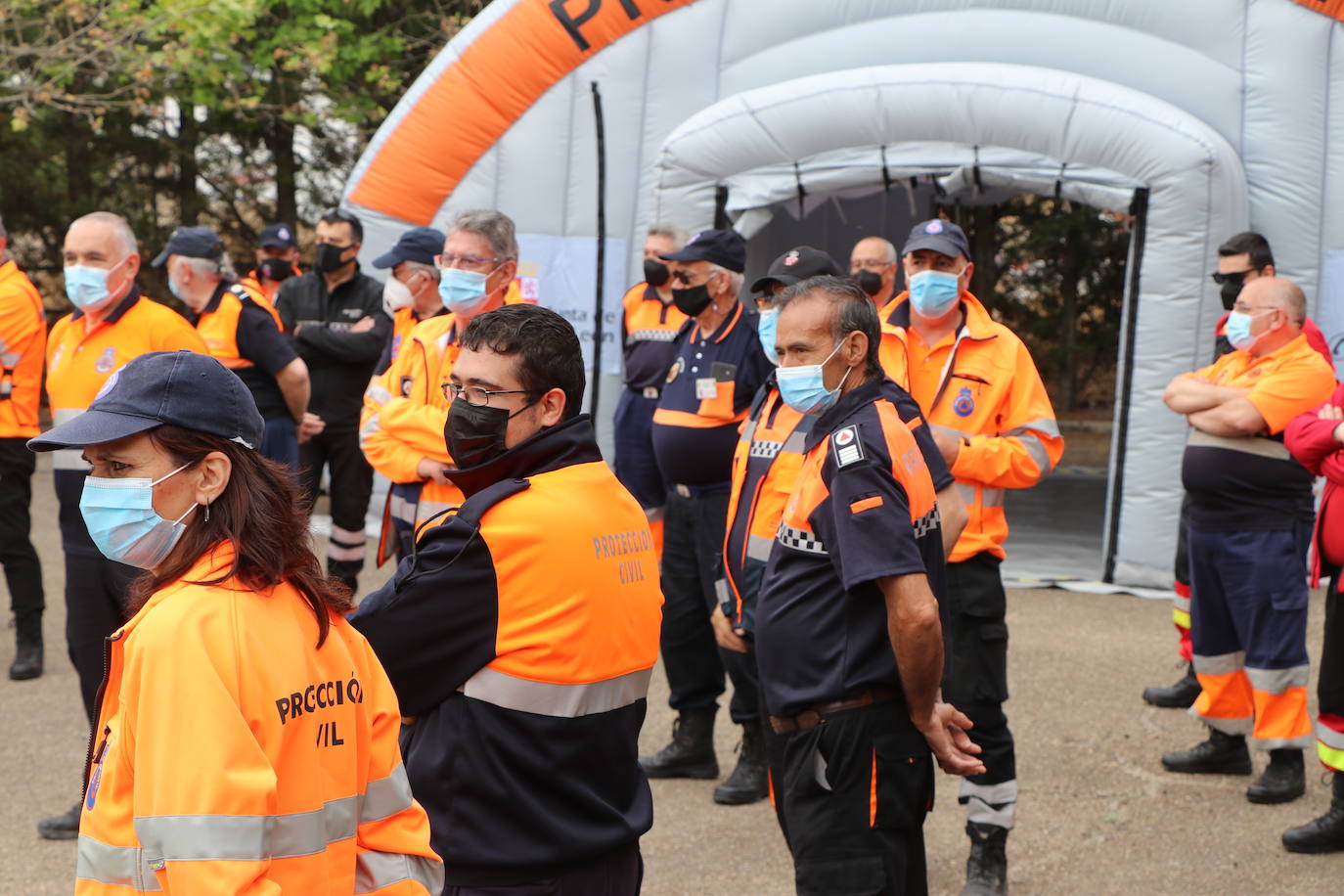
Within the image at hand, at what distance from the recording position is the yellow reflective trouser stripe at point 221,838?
5.98 ft

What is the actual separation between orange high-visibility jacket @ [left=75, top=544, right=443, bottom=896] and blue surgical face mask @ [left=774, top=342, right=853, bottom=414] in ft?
5.62

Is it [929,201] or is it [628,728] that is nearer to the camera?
[628,728]

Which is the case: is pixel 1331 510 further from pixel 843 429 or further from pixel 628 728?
pixel 628 728

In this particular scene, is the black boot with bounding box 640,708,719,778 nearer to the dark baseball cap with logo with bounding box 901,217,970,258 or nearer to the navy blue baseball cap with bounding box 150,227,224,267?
the dark baseball cap with logo with bounding box 901,217,970,258

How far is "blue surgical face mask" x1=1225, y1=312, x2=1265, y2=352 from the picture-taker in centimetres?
568

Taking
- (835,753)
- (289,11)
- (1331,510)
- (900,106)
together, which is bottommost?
(835,753)

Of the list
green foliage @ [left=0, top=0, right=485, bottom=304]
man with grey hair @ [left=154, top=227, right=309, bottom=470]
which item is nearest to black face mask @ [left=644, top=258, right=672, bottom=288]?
man with grey hair @ [left=154, top=227, right=309, bottom=470]

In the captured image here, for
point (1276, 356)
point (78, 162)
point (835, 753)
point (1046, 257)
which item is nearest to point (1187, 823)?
point (1276, 356)

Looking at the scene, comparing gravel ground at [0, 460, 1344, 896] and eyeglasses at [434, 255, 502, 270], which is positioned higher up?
eyeglasses at [434, 255, 502, 270]

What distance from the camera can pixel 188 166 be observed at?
16.8 m

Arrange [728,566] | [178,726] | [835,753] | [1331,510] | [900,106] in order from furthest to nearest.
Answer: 1. [900,106]
2. [1331,510]
3. [728,566]
4. [835,753]
5. [178,726]

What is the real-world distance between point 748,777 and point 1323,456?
8.05 ft

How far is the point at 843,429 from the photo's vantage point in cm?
336

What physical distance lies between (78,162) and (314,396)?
10.5 metres
